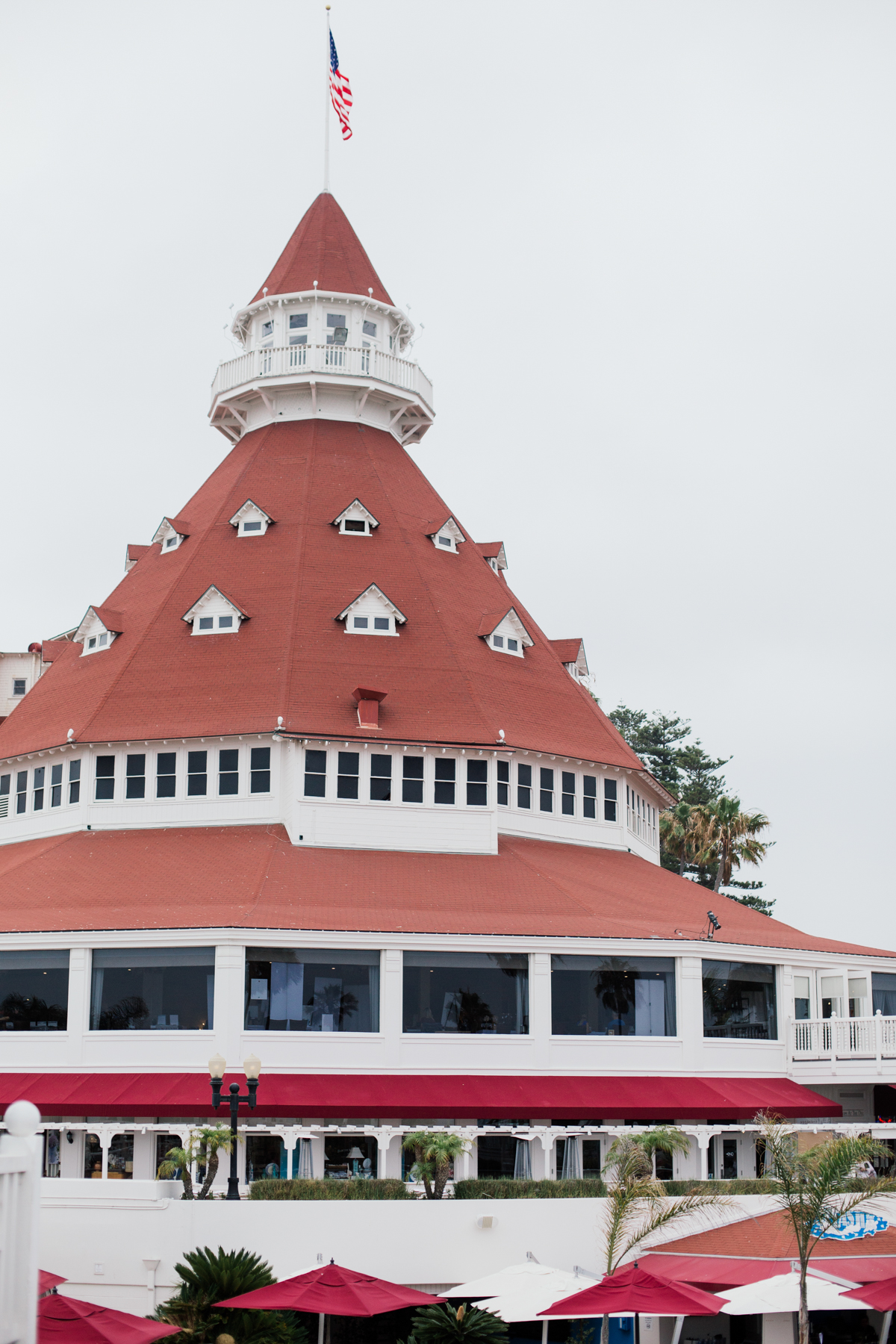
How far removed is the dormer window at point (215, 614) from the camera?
52750mm

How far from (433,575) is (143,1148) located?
2246 cm

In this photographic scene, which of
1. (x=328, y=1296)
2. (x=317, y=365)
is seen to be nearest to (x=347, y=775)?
(x=317, y=365)

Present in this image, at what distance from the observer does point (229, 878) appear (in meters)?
45.0

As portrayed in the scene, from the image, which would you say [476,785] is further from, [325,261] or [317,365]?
[325,261]

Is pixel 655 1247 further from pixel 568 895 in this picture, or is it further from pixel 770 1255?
pixel 568 895

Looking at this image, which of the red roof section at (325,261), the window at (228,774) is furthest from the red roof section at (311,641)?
the red roof section at (325,261)

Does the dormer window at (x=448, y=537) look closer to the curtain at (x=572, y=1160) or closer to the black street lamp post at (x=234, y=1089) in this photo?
the curtain at (x=572, y=1160)

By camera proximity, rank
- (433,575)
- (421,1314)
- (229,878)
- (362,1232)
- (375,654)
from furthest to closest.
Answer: (433,575), (375,654), (229,878), (362,1232), (421,1314)

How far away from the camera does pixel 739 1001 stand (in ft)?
151

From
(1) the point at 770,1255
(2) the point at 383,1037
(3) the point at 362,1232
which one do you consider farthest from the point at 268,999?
(1) the point at 770,1255

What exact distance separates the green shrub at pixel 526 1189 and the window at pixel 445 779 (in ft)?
46.6

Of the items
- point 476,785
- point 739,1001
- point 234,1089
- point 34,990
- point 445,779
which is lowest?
point 234,1089

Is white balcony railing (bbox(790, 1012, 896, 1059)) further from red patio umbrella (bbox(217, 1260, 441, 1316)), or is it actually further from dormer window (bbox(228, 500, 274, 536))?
dormer window (bbox(228, 500, 274, 536))

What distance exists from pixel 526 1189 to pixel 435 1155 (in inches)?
91.7
